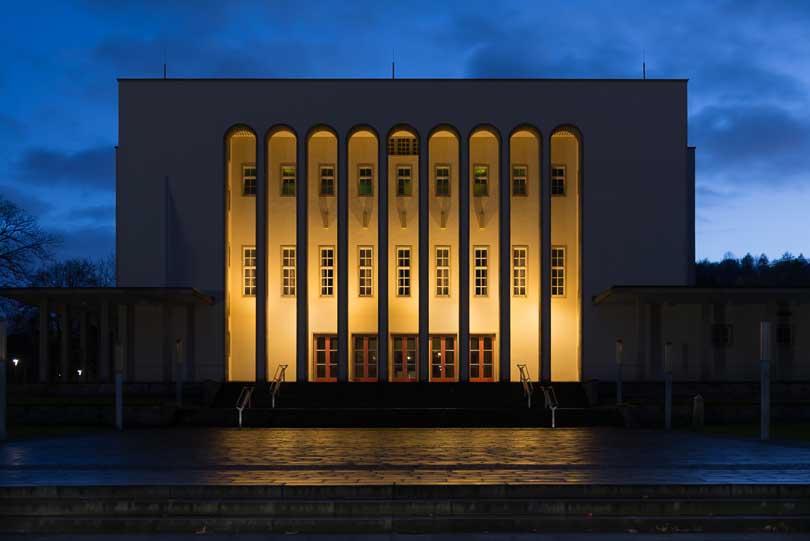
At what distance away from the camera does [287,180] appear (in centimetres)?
3666

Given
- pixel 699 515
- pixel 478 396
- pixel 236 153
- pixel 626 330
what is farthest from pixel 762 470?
pixel 236 153

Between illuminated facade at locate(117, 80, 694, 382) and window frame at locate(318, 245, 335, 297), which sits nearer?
illuminated facade at locate(117, 80, 694, 382)

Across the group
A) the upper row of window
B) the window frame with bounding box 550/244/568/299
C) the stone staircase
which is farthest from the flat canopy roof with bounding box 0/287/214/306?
the stone staircase

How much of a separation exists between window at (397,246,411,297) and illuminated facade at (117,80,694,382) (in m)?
0.06

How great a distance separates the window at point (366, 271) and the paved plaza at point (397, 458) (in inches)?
566

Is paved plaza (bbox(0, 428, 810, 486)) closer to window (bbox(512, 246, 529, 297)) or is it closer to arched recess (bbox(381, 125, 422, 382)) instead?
arched recess (bbox(381, 125, 422, 382))

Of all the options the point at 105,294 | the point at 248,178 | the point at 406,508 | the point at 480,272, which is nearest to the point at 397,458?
the point at 406,508

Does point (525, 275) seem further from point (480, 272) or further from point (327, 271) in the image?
point (327, 271)

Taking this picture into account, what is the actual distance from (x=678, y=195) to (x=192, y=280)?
18.4m

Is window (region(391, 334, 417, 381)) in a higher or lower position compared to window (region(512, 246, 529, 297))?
lower

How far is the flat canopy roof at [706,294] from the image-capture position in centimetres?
3094

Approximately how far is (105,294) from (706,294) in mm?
20118

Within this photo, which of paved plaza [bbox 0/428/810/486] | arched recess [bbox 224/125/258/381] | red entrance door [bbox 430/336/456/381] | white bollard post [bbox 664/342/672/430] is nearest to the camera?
paved plaza [bbox 0/428/810/486]

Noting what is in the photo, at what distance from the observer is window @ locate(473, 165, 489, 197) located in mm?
36719
